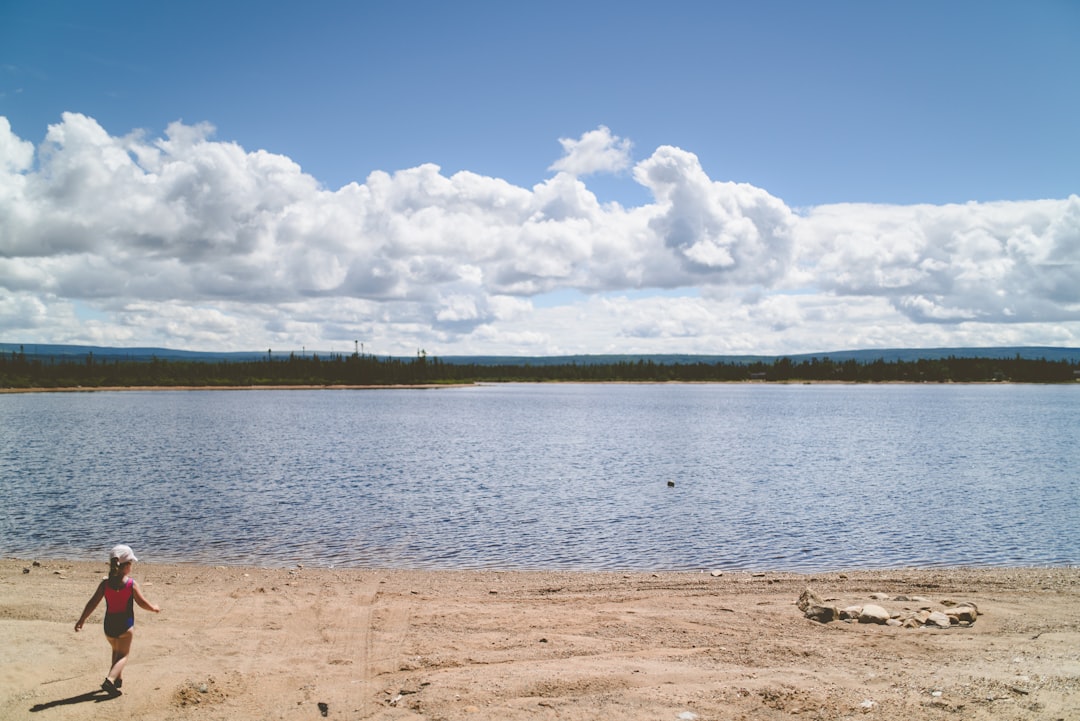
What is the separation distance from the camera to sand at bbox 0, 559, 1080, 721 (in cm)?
1122

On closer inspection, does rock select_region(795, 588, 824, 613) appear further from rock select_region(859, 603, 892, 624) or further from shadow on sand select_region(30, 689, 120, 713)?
shadow on sand select_region(30, 689, 120, 713)

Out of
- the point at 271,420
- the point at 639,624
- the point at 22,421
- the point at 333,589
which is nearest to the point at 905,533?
the point at 639,624

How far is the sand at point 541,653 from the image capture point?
11.2m

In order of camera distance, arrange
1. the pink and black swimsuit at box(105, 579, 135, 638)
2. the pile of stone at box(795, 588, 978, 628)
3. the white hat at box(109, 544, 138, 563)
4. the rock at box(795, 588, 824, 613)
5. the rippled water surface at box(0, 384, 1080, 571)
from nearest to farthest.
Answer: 1. the white hat at box(109, 544, 138, 563)
2. the pink and black swimsuit at box(105, 579, 135, 638)
3. the pile of stone at box(795, 588, 978, 628)
4. the rock at box(795, 588, 824, 613)
5. the rippled water surface at box(0, 384, 1080, 571)

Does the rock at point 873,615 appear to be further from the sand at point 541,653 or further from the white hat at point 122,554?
the white hat at point 122,554

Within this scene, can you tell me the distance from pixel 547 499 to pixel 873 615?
855 inches

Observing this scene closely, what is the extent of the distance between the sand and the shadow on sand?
0.12 feet

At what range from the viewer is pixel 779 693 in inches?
456

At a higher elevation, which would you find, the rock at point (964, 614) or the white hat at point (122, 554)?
the white hat at point (122, 554)

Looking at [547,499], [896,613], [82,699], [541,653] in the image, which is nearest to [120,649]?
[82,699]

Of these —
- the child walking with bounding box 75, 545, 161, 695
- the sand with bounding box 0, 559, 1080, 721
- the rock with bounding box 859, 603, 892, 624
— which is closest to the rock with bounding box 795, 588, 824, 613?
the sand with bounding box 0, 559, 1080, 721

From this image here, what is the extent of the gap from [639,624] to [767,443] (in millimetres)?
54690

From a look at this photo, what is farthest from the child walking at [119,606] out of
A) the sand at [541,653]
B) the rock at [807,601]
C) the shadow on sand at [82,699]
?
the rock at [807,601]

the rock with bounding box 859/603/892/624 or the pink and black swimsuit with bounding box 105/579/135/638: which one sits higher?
the pink and black swimsuit with bounding box 105/579/135/638
